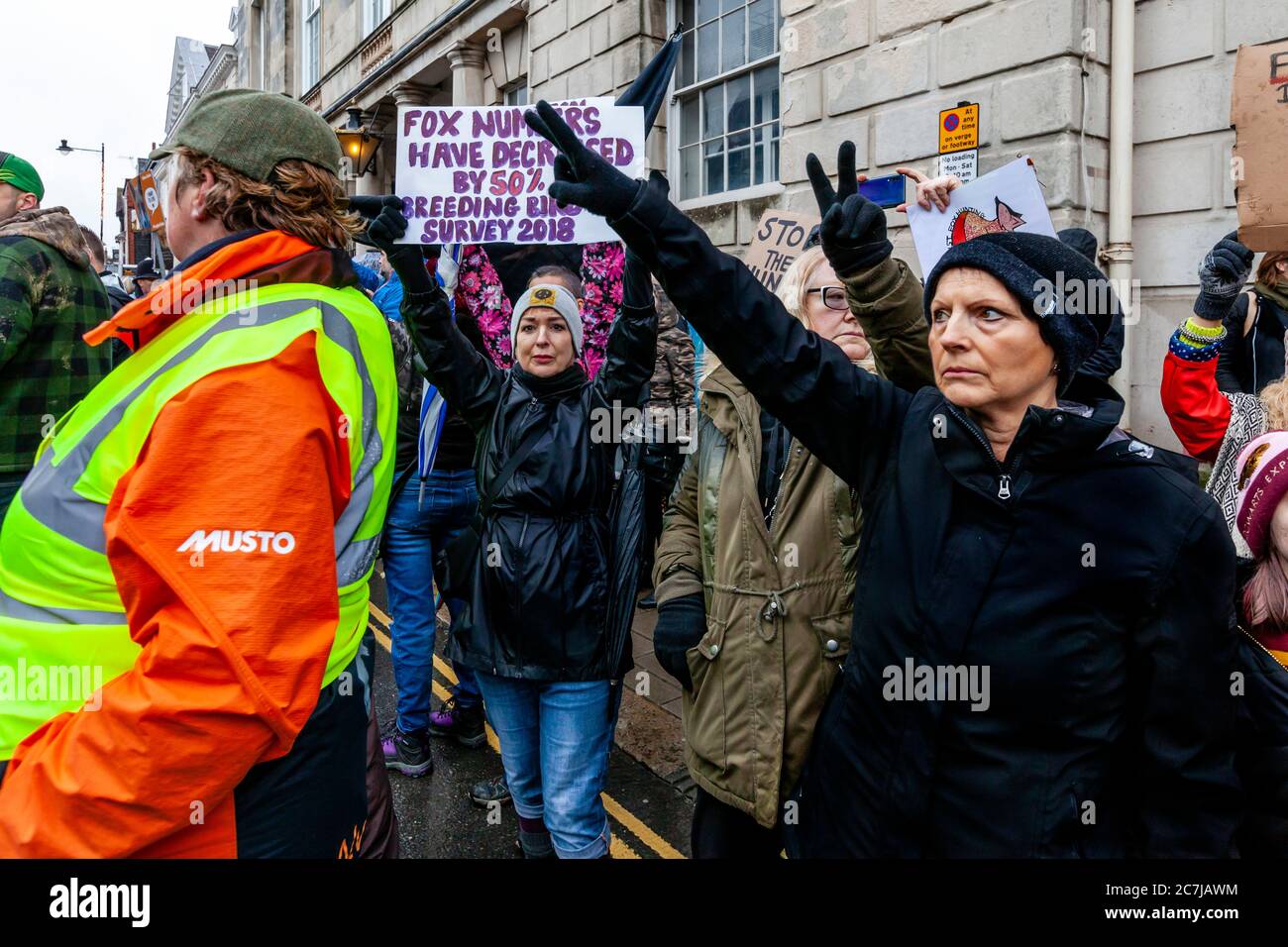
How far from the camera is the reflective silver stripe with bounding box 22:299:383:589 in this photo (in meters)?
1.27

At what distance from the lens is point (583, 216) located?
131 inches

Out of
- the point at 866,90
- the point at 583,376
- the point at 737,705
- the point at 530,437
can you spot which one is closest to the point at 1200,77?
the point at 866,90

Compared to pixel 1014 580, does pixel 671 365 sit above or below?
above

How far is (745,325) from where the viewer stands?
1.65 m

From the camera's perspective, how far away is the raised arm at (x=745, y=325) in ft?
5.19

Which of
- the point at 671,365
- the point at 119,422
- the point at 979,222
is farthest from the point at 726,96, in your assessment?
the point at 119,422

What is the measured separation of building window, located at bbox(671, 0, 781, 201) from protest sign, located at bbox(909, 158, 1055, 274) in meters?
5.88

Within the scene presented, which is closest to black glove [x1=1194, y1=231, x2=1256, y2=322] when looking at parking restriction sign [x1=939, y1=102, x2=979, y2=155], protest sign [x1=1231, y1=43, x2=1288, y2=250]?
protest sign [x1=1231, y1=43, x2=1288, y2=250]

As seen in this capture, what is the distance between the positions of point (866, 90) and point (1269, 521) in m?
5.45

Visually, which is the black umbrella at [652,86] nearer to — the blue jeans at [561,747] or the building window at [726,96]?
the blue jeans at [561,747]

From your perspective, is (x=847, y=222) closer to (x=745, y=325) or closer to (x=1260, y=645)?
(x=745, y=325)

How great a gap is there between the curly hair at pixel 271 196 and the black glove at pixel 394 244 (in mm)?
1206

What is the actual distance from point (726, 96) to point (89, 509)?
8.18 meters
